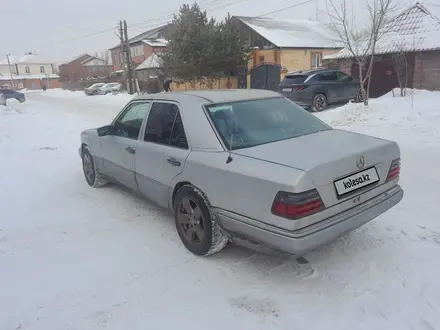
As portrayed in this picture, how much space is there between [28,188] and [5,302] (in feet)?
11.0

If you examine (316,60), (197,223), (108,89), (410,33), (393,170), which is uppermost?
(410,33)

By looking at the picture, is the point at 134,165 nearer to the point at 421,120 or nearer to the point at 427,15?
the point at 421,120

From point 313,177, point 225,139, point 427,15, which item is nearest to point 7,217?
point 225,139

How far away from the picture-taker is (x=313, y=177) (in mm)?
2629

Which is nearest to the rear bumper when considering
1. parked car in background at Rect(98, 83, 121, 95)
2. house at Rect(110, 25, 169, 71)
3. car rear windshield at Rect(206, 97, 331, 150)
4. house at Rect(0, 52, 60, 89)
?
car rear windshield at Rect(206, 97, 331, 150)

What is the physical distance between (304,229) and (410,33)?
18.1 metres

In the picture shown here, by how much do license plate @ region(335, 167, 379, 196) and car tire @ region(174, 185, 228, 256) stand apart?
1096mm

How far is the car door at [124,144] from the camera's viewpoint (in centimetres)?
439

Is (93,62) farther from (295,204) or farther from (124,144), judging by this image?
(295,204)

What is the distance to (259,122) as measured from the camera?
3.57m

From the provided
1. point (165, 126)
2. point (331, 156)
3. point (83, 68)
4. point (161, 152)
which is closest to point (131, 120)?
point (165, 126)

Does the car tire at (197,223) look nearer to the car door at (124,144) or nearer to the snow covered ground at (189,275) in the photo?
the snow covered ground at (189,275)

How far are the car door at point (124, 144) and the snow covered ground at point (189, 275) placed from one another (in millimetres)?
474

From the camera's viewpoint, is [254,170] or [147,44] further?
[147,44]
